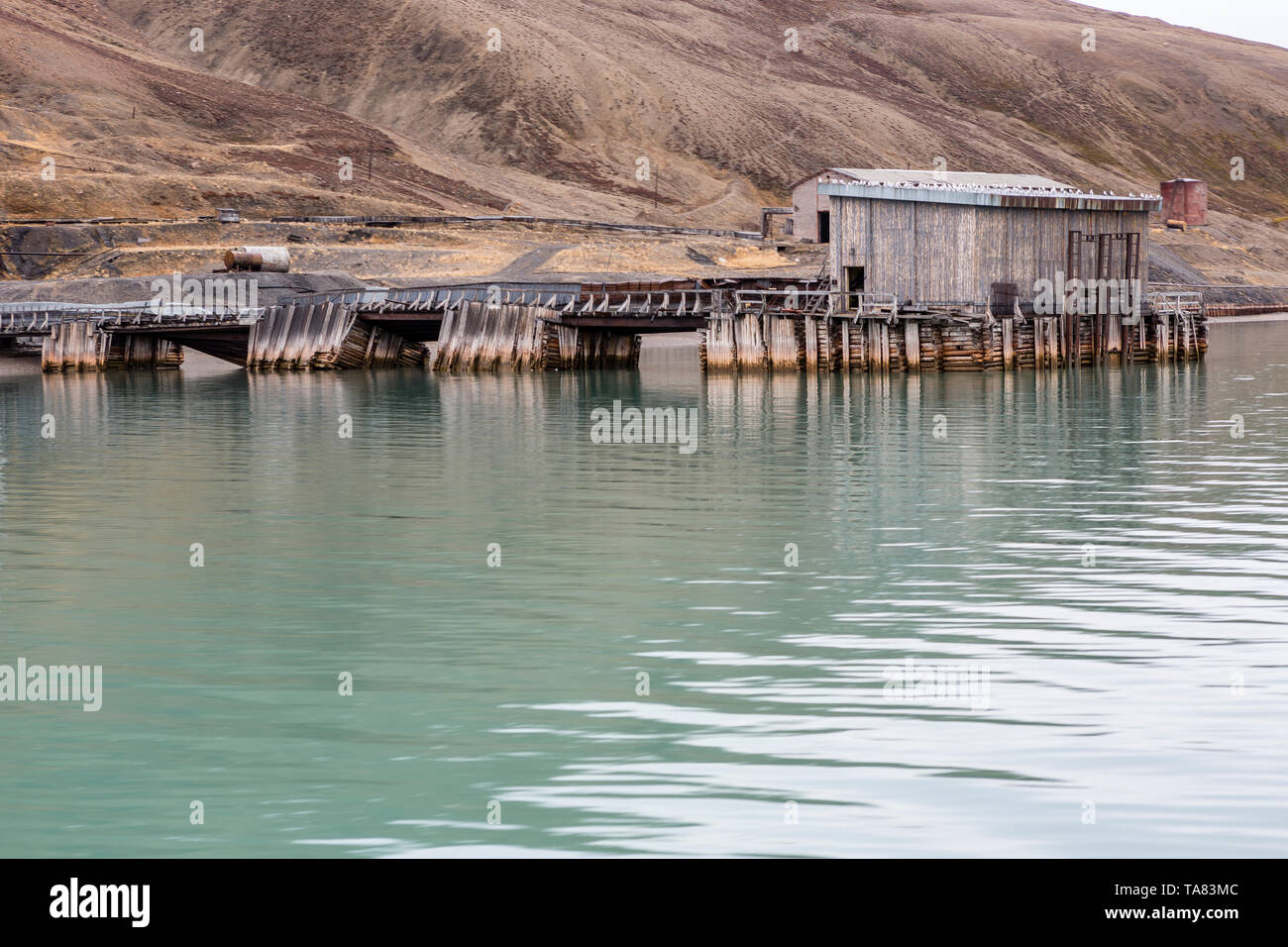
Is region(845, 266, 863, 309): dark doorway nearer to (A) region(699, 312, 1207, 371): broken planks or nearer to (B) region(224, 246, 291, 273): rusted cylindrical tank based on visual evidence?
(A) region(699, 312, 1207, 371): broken planks

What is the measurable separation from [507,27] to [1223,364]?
12987 cm

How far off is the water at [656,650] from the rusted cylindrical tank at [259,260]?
48620mm

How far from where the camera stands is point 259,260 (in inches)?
3169

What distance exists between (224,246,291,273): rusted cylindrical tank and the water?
160 ft

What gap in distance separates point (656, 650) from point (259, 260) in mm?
69117

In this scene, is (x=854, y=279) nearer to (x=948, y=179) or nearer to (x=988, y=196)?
(x=988, y=196)

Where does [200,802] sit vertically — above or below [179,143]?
below

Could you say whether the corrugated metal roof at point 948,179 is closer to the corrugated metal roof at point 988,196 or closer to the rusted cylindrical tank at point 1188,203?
the corrugated metal roof at point 988,196

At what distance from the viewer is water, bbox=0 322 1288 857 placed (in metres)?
10.8

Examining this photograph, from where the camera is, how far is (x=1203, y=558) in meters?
19.7

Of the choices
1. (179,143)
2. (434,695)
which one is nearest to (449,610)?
(434,695)

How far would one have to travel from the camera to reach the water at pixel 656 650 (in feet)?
35.3

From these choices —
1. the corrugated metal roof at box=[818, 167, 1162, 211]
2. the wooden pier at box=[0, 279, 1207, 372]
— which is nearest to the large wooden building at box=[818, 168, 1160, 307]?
the corrugated metal roof at box=[818, 167, 1162, 211]
